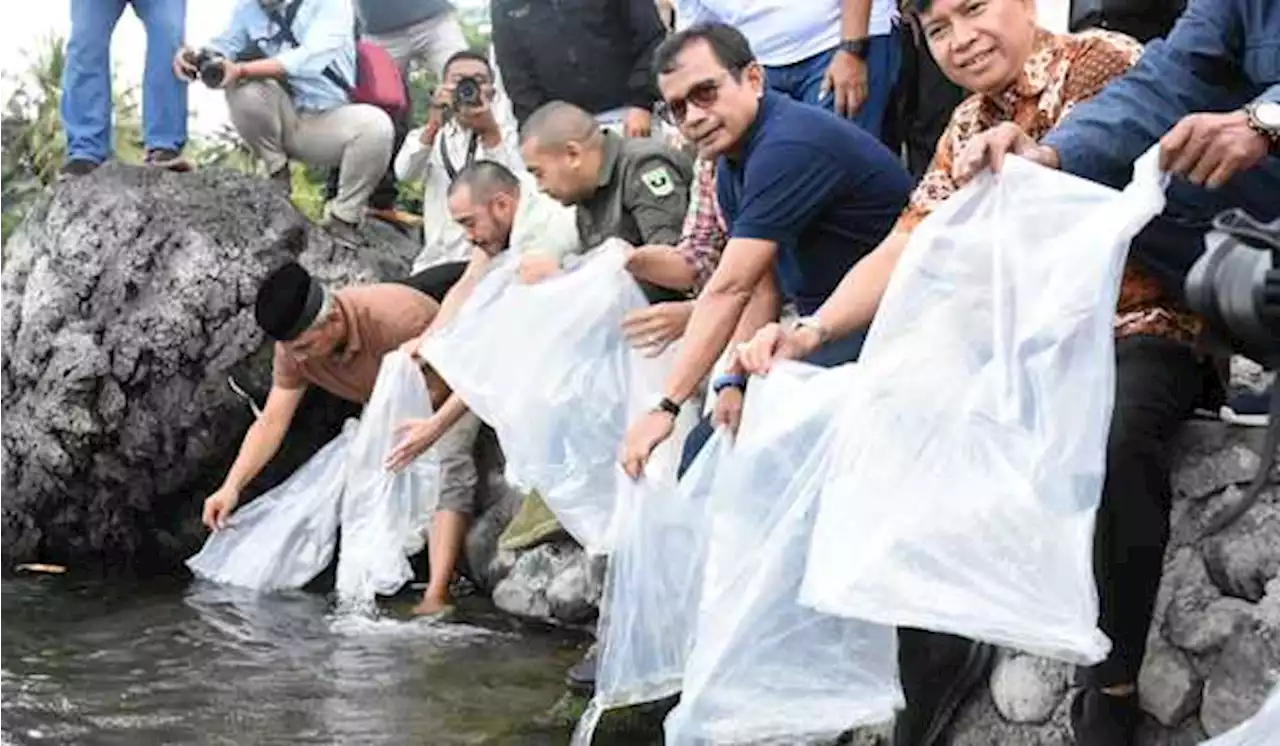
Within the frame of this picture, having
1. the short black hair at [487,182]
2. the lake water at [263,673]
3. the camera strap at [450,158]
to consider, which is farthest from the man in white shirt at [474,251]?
the camera strap at [450,158]

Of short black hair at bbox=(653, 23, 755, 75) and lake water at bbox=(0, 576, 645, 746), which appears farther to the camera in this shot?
lake water at bbox=(0, 576, 645, 746)

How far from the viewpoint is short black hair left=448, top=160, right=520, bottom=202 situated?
592cm

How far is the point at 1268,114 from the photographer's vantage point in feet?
8.33

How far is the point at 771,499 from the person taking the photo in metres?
2.98

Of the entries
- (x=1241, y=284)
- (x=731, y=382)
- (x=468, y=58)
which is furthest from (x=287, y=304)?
(x=1241, y=284)

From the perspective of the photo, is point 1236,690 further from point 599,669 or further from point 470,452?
point 470,452

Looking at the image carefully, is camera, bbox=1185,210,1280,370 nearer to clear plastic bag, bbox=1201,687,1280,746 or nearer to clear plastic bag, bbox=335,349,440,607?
clear plastic bag, bbox=1201,687,1280,746

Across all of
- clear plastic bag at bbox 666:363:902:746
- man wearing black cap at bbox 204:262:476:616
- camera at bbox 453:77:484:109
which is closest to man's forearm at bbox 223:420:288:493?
man wearing black cap at bbox 204:262:476:616

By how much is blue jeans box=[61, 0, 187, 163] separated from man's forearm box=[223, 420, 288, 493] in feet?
5.82

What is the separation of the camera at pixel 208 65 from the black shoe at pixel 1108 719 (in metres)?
5.41

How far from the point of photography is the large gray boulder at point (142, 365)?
7.18m

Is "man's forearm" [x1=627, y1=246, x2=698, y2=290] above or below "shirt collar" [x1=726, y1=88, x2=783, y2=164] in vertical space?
below

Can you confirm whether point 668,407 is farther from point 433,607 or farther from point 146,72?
point 146,72

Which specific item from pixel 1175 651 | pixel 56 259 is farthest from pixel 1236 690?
pixel 56 259
